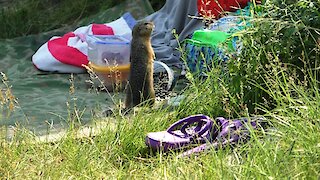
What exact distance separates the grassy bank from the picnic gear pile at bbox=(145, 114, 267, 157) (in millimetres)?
61

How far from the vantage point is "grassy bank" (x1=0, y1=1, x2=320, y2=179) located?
2803 mm

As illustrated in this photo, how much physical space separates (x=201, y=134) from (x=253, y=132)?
60 cm

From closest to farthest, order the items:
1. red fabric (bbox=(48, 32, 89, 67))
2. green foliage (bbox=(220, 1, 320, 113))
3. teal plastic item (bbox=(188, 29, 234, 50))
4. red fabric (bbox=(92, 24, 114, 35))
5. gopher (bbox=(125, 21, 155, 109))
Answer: green foliage (bbox=(220, 1, 320, 113)) → gopher (bbox=(125, 21, 155, 109)) → teal plastic item (bbox=(188, 29, 234, 50)) → red fabric (bbox=(48, 32, 89, 67)) → red fabric (bbox=(92, 24, 114, 35))

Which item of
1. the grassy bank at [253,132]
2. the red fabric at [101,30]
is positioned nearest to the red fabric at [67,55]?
the red fabric at [101,30]

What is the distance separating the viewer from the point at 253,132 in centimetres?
295

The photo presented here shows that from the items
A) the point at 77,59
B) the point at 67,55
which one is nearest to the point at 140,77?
the point at 77,59

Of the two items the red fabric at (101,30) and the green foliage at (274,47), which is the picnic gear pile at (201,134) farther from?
the red fabric at (101,30)

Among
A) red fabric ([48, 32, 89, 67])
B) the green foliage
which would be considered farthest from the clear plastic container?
the green foliage

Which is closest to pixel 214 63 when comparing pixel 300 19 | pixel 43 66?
pixel 300 19

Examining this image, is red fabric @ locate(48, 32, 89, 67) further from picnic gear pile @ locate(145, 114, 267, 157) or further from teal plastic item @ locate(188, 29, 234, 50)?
picnic gear pile @ locate(145, 114, 267, 157)

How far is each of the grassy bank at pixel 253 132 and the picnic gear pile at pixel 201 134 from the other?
0.06 m

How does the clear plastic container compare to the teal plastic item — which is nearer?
the teal plastic item

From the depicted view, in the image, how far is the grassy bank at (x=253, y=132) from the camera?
2803mm

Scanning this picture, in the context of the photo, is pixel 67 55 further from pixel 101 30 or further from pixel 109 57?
pixel 109 57
